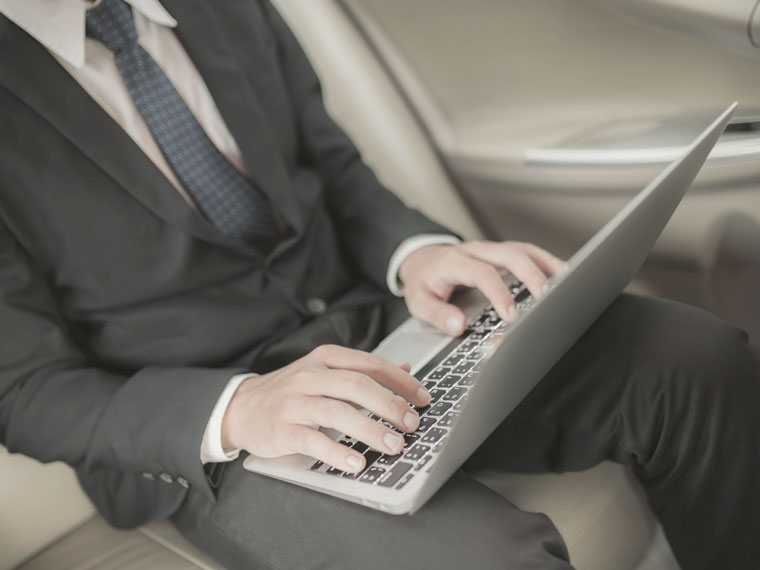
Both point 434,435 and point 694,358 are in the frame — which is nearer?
point 434,435

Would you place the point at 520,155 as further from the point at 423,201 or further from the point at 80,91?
the point at 80,91

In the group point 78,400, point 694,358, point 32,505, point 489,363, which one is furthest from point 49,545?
point 694,358

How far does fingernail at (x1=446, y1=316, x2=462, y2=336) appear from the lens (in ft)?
2.85

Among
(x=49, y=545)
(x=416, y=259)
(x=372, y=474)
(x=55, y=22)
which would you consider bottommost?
(x=49, y=545)

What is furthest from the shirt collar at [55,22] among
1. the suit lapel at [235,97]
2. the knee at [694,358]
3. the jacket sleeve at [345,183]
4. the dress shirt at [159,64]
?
the knee at [694,358]

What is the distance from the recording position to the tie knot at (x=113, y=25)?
86cm

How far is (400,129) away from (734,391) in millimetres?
813

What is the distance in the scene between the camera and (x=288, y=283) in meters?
1.00

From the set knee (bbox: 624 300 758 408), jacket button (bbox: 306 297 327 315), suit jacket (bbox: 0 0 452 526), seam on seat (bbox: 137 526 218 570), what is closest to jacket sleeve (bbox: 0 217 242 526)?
suit jacket (bbox: 0 0 452 526)

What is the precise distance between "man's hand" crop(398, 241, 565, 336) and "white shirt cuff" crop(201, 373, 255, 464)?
0.28 meters

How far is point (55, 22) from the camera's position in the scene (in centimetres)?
80

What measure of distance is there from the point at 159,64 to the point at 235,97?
0.11m

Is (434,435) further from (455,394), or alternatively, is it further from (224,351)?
(224,351)

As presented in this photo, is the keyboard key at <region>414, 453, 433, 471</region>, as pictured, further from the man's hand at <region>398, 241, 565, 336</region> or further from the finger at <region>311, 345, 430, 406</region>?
the man's hand at <region>398, 241, 565, 336</region>
